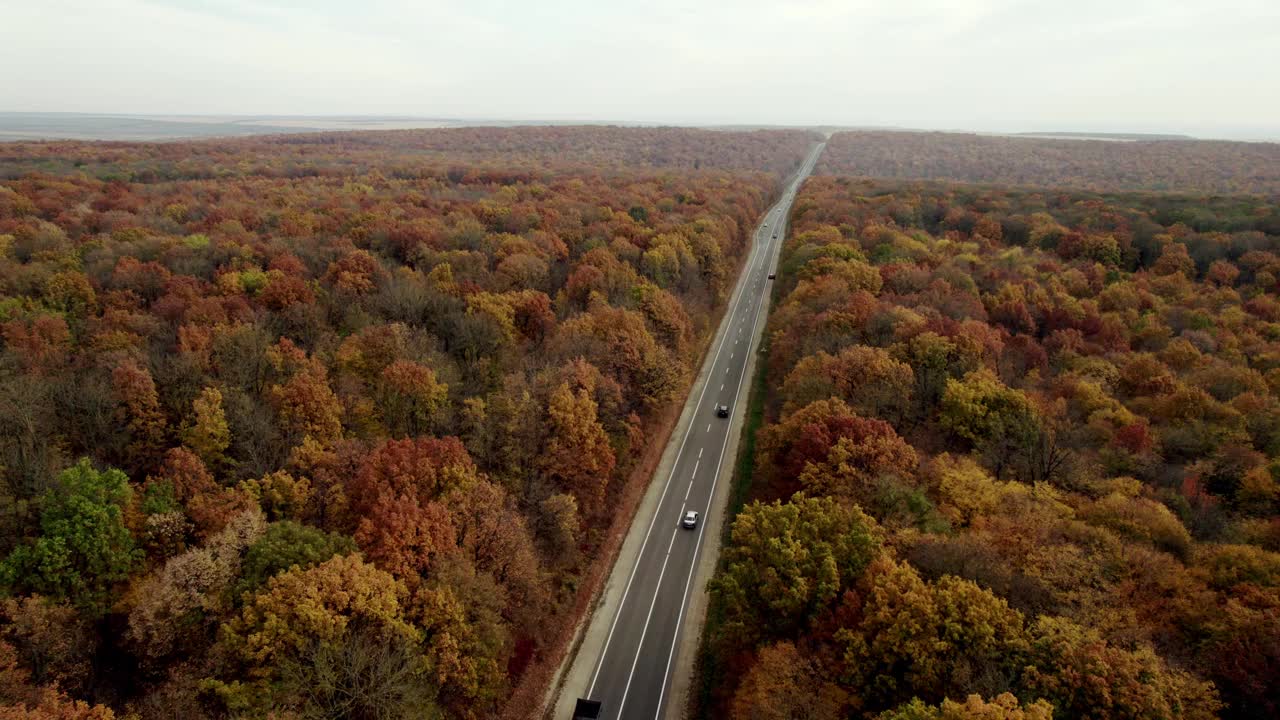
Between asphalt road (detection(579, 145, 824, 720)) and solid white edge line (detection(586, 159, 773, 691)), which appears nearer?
asphalt road (detection(579, 145, 824, 720))

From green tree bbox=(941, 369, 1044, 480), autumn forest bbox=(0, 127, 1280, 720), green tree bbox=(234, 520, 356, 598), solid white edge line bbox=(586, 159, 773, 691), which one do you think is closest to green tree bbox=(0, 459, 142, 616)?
autumn forest bbox=(0, 127, 1280, 720)

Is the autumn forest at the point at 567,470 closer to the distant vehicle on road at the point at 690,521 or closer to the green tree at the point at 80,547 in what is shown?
the green tree at the point at 80,547

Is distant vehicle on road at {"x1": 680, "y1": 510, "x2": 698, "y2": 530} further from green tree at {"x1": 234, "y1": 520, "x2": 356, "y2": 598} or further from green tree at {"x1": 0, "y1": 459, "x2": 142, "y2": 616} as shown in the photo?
green tree at {"x1": 0, "y1": 459, "x2": 142, "y2": 616}

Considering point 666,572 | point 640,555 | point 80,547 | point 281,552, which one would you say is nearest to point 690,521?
point 640,555

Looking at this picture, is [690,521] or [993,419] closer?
[993,419]

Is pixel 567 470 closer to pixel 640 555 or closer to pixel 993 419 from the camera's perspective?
pixel 640 555

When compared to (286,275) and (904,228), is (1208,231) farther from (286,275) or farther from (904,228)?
(286,275)
